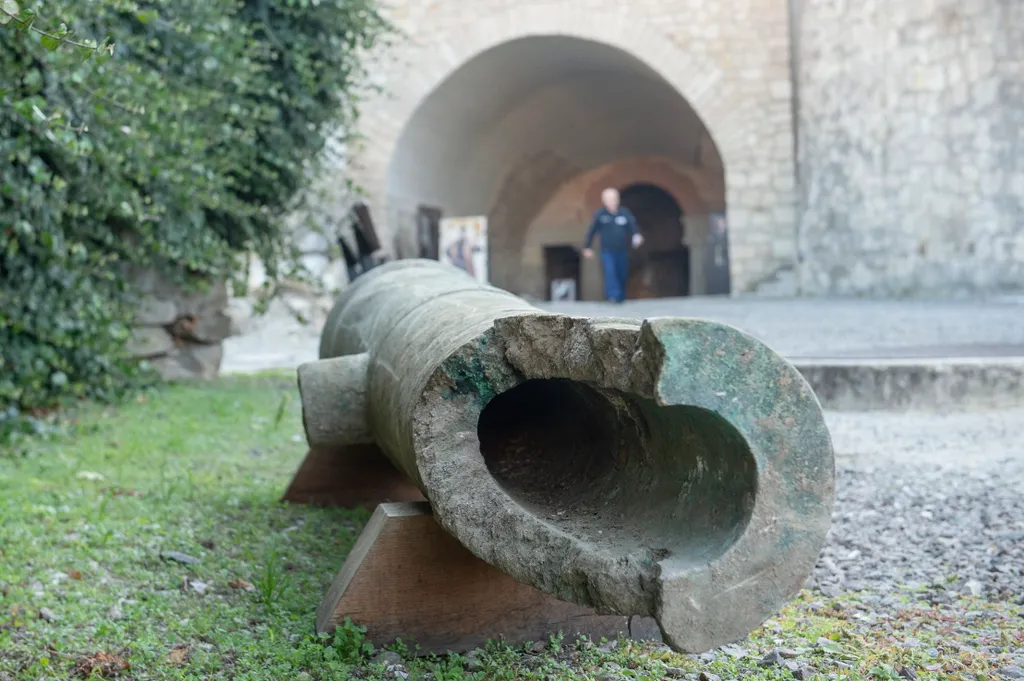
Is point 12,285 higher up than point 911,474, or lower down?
higher up

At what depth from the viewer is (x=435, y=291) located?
10.2ft

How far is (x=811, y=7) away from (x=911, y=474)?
355 inches

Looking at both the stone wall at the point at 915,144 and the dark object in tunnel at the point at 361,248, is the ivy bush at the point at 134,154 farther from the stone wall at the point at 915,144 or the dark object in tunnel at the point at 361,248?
the stone wall at the point at 915,144

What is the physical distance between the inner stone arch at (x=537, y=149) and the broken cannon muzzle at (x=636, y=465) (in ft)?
36.9

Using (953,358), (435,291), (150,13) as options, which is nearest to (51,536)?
(435,291)

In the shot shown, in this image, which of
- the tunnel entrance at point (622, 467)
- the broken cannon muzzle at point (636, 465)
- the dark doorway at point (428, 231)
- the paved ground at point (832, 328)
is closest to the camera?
the broken cannon muzzle at point (636, 465)

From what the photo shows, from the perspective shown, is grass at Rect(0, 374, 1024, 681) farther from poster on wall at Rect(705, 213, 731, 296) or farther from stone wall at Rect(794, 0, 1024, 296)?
poster on wall at Rect(705, 213, 731, 296)

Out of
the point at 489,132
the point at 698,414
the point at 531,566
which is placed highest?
the point at 489,132

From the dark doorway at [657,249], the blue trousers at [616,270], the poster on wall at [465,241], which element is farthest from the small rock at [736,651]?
the dark doorway at [657,249]

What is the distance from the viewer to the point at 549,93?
15.9m

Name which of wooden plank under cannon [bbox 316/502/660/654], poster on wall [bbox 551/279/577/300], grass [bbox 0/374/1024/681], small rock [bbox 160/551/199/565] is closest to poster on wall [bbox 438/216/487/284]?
poster on wall [bbox 551/279/577/300]

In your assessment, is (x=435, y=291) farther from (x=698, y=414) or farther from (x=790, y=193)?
(x=790, y=193)

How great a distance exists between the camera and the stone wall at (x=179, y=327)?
270 inches

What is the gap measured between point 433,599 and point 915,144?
9.91 metres
